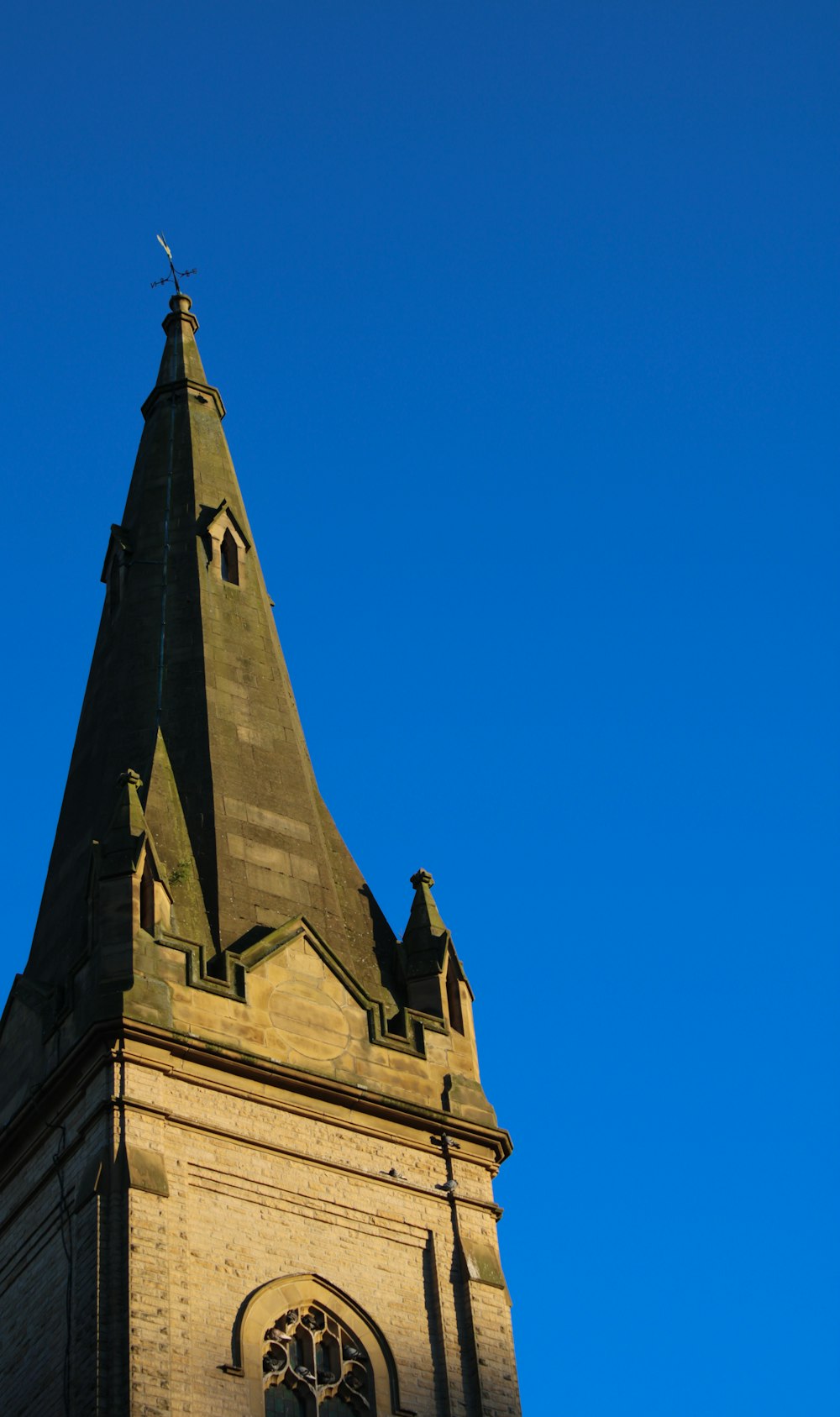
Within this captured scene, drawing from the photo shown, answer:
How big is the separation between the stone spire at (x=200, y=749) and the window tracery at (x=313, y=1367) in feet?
18.4

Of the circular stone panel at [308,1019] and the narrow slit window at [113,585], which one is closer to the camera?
the circular stone panel at [308,1019]

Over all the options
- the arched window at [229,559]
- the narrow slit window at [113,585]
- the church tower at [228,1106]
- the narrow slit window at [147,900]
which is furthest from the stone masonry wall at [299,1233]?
Answer: the narrow slit window at [113,585]

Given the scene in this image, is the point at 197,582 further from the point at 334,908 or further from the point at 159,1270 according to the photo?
the point at 159,1270

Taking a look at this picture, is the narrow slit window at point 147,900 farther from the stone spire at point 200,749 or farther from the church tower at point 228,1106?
the stone spire at point 200,749

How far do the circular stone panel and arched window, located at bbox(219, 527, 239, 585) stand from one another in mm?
9018

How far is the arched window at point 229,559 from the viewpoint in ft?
130

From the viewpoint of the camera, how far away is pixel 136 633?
38.3m

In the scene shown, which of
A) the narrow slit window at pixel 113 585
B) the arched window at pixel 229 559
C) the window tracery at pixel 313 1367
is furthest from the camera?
the narrow slit window at pixel 113 585

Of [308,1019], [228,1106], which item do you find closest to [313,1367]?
[228,1106]

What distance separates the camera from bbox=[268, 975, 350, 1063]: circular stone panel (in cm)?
3238

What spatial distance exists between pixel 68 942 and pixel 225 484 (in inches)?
415

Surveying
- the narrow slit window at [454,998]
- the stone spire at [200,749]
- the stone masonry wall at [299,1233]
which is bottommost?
the stone masonry wall at [299,1233]

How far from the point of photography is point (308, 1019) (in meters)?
32.8

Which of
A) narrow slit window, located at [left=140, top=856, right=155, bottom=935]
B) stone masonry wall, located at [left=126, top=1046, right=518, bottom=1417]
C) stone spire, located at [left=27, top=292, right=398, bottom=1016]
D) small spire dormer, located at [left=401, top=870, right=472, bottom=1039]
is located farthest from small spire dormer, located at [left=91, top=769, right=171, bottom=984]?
small spire dormer, located at [left=401, top=870, right=472, bottom=1039]
